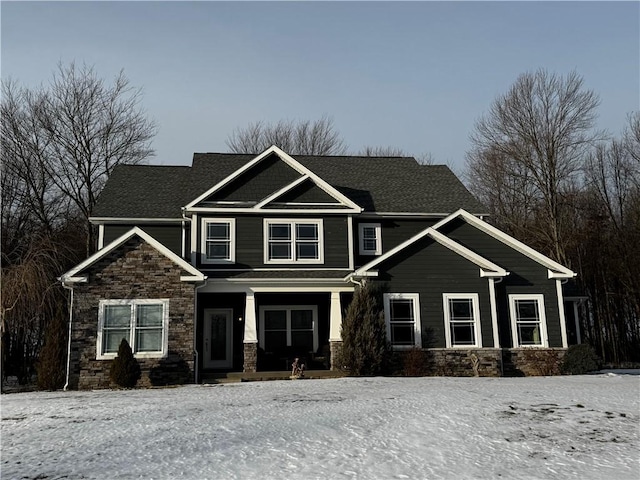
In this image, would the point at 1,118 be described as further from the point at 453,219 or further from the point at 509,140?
the point at 509,140

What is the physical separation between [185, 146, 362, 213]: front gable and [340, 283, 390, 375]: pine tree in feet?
12.9

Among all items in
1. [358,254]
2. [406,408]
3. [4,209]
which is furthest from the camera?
[4,209]

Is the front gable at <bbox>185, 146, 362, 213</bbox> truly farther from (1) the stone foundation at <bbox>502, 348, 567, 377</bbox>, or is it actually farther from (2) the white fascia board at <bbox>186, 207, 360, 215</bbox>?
(1) the stone foundation at <bbox>502, 348, 567, 377</bbox>

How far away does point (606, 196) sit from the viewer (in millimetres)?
32719

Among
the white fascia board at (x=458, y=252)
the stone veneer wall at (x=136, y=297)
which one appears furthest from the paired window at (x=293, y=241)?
the stone veneer wall at (x=136, y=297)

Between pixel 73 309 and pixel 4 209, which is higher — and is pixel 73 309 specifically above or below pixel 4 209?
below

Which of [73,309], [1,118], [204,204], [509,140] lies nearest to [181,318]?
[73,309]

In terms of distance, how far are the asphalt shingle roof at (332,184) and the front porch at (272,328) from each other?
367cm

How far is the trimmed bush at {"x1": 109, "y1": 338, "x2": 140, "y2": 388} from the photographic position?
627 inches

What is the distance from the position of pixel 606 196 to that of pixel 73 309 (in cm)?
2870

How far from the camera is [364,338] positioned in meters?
17.0

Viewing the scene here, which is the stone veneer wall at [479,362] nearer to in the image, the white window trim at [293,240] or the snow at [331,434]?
the snow at [331,434]

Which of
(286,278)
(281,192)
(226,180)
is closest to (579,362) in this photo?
(286,278)

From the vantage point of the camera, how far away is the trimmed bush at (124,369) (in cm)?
1592
